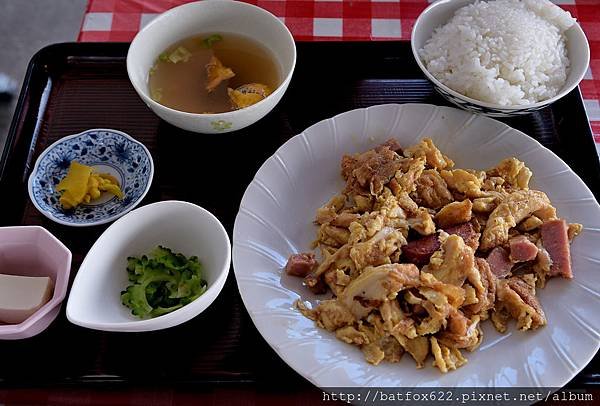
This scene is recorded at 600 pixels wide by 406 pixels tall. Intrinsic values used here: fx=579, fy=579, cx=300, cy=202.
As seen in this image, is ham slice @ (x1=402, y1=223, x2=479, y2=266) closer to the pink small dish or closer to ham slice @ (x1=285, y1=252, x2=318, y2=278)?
Result: ham slice @ (x1=285, y1=252, x2=318, y2=278)

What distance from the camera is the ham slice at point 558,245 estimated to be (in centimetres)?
186

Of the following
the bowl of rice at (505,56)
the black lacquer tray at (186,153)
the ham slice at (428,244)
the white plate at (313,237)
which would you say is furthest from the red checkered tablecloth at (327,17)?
the ham slice at (428,244)

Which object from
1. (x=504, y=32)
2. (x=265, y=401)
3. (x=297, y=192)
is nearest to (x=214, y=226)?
(x=297, y=192)

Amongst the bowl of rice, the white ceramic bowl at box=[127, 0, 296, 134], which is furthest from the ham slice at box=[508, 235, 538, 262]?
the white ceramic bowl at box=[127, 0, 296, 134]

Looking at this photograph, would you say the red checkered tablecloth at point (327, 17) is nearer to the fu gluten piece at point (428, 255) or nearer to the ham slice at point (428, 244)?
the fu gluten piece at point (428, 255)

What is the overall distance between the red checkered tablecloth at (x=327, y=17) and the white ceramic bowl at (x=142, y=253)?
1.30 m

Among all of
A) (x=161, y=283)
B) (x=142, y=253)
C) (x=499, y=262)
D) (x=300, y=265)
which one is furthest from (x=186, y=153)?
(x=499, y=262)

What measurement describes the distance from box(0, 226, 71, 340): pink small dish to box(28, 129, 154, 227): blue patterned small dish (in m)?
0.17

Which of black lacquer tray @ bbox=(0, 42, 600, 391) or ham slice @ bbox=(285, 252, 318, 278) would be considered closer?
black lacquer tray @ bbox=(0, 42, 600, 391)

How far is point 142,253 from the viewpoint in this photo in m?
1.99

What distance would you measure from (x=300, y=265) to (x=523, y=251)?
0.72 m

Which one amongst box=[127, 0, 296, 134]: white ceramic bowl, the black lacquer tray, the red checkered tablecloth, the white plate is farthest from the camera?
the red checkered tablecloth

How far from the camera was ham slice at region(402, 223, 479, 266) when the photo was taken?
6.12ft

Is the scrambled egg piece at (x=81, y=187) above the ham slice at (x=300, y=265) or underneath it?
underneath
